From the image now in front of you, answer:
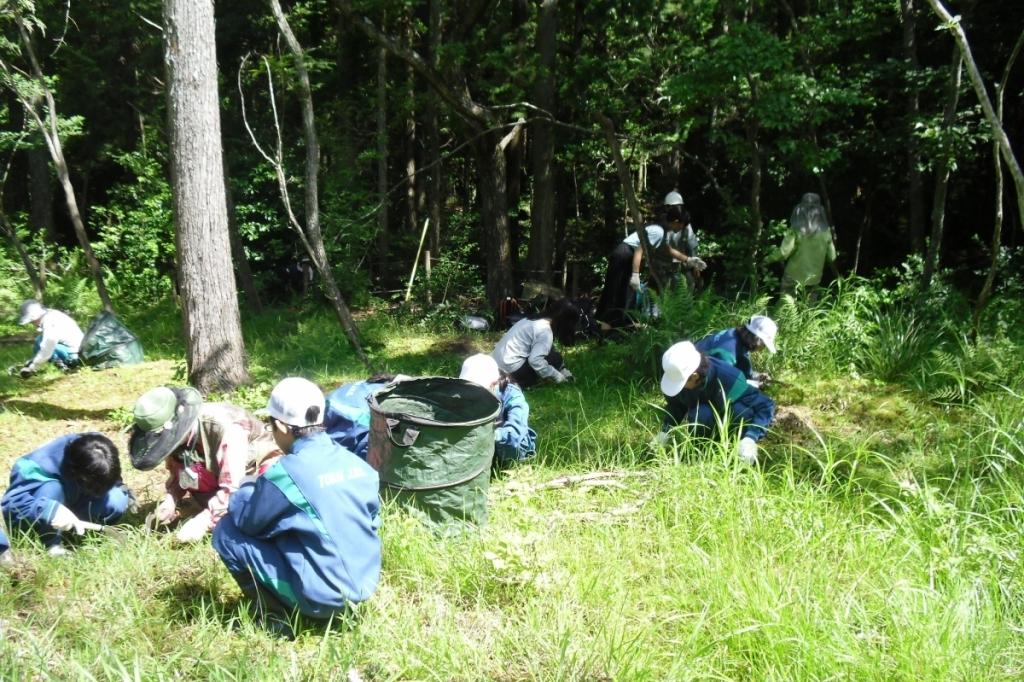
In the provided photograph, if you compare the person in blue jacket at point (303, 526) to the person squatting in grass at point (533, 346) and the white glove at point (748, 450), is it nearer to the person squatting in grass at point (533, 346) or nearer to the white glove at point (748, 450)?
the white glove at point (748, 450)

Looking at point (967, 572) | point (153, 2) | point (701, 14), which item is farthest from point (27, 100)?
point (967, 572)

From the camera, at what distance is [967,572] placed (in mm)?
3383

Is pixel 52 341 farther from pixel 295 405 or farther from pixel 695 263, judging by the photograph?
pixel 695 263

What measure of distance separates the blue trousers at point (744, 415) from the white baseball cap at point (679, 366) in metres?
0.27

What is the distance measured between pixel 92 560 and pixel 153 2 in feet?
37.4

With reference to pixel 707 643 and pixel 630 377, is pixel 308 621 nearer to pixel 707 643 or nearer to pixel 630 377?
pixel 707 643

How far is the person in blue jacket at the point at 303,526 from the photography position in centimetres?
316

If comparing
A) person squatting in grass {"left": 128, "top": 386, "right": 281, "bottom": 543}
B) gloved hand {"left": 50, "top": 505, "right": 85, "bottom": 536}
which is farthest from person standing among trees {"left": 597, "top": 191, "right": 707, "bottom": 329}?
gloved hand {"left": 50, "top": 505, "right": 85, "bottom": 536}

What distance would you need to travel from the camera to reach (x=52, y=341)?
8.55 m

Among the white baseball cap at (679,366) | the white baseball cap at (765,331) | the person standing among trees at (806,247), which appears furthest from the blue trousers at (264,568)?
the person standing among trees at (806,247)

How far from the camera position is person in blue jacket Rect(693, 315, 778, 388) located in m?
5.36

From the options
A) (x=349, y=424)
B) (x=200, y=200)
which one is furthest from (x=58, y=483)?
(x=200, y=200)

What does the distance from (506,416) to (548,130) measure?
647 cm

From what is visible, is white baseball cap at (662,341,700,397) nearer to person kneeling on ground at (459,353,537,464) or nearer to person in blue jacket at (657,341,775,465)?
person in blue jacket at (657,341,775,465)
